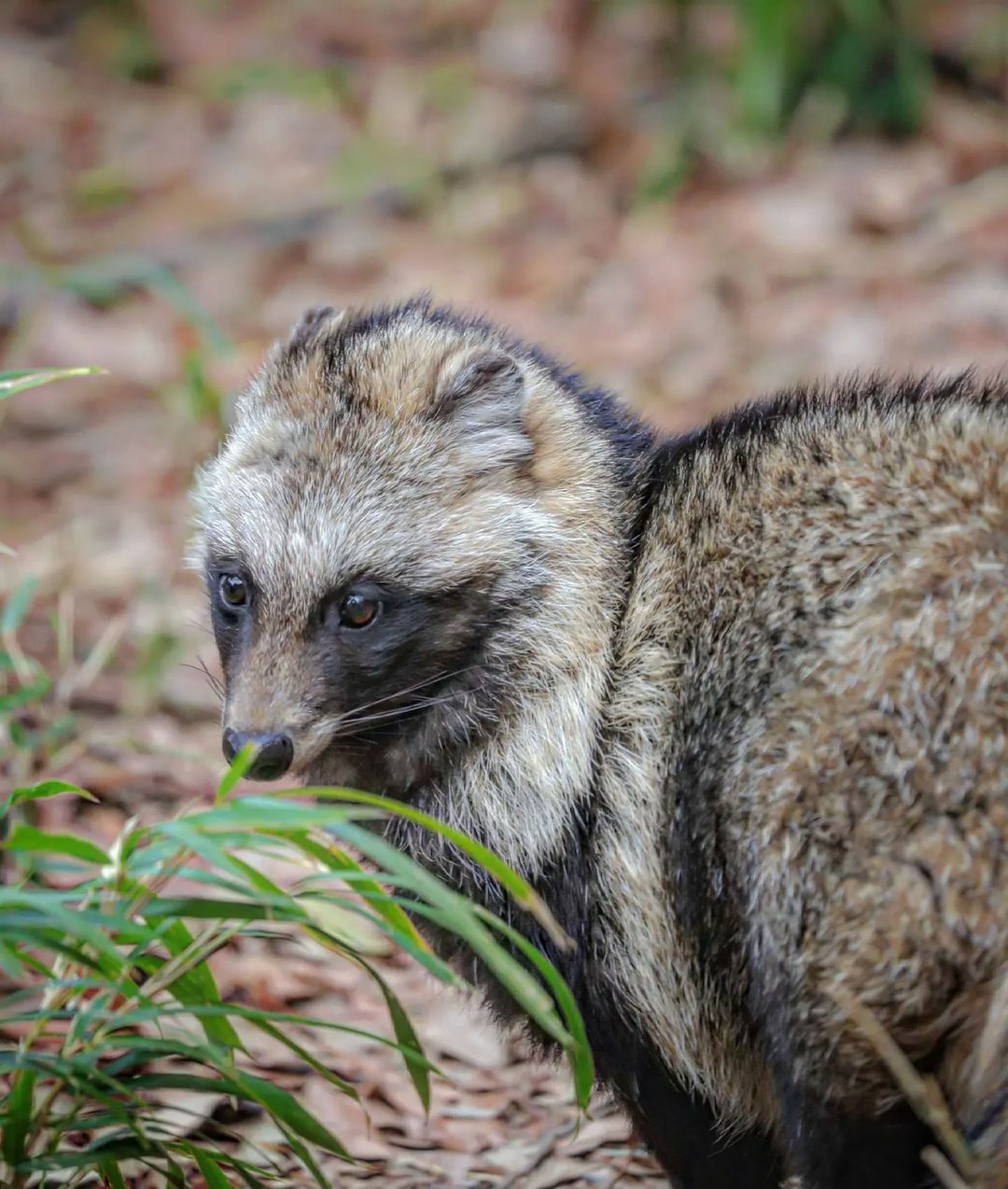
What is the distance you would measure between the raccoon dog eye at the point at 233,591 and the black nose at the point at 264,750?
0.47 m

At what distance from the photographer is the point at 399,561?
14.0ft

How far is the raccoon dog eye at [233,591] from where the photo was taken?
4.36m

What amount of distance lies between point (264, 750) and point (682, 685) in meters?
1.08

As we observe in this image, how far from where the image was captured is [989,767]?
11.0 feet

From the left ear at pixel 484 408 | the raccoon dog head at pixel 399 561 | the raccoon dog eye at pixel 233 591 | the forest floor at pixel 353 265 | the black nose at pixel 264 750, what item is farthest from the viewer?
the forest floor at pixel 353 265

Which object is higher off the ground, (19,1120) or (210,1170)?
(19,1120)

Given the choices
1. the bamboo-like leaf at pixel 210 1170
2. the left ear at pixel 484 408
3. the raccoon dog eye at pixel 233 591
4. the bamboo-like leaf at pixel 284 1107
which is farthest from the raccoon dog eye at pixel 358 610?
the bamboo-like leaf at pixel 210 1170

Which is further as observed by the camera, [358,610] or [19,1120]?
[358,610]

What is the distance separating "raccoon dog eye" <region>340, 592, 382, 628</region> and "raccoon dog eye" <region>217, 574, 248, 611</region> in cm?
30

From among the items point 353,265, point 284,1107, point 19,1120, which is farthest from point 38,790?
point 353,265

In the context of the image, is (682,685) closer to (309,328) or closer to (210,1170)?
(210,1170)

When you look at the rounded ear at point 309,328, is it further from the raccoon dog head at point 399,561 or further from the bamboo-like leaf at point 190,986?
the bamboo-like leaf at point 190,986

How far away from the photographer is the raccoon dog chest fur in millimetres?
3410

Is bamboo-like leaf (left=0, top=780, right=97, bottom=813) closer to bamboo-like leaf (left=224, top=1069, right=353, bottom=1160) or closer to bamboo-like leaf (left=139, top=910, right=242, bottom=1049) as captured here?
bamboo-like leaf (left=139, top=910, right=242, bottom=1049)
